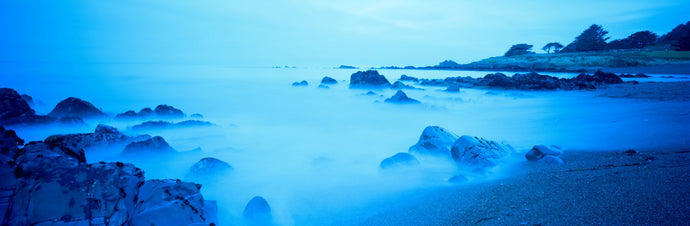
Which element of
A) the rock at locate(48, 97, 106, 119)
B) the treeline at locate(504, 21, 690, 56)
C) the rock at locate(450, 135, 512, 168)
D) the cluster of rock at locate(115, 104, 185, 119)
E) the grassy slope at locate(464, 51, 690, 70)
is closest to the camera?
the rock at locate(450, 135, 512, 168)

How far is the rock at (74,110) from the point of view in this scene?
646 cm

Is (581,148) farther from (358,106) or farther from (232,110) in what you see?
(232,110)

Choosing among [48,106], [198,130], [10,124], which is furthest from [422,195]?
[48,106]

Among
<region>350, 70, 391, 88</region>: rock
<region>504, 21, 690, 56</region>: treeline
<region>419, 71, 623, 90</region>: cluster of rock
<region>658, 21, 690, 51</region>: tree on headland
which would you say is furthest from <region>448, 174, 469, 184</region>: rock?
<region>504, 21, 690, 56</region>: treeline

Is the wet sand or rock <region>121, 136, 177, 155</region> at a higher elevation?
the wet sand

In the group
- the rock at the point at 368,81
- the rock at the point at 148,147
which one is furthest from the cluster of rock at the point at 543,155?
the rock at the point at 368,81

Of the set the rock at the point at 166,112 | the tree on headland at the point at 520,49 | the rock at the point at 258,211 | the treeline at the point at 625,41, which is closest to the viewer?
the rock at the point at 258,211

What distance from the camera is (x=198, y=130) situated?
624 centimetres

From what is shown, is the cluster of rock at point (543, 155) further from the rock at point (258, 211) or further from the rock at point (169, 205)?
the rock at point (169, 205)

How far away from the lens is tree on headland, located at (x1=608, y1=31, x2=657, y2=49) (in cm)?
4700

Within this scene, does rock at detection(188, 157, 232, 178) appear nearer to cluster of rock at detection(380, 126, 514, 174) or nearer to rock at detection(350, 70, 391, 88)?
cluster of rock at detection(380, 126, 514, 174)

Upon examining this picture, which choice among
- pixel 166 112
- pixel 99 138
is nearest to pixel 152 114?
pixel 166 112

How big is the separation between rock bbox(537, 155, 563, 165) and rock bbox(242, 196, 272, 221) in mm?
2986

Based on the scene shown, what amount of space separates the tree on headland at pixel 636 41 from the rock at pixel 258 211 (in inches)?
2490
